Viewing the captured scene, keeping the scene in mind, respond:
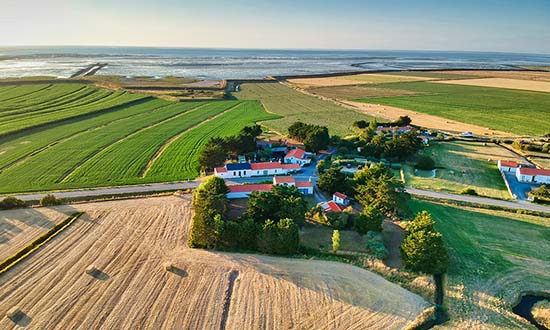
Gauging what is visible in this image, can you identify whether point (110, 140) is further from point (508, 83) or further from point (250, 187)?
point (508, 83)

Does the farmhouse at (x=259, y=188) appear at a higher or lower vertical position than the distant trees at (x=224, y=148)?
lower

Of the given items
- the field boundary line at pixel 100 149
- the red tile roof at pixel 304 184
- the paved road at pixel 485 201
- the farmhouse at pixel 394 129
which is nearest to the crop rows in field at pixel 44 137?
the field boundary line at pixel 100 149

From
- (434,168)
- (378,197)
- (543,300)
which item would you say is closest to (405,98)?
(434,168)

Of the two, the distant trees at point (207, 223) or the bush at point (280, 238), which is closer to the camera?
the bush at point (280, 238)

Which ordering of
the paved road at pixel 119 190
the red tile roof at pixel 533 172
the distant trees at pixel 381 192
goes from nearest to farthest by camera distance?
the distant trees at pixel 381 192
the paved road at pixel 119 190
the red tile roof at pixel 533 172

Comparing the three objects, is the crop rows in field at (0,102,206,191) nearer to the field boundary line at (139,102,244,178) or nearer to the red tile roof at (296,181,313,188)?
the field boundary line at (139,102,244,178)

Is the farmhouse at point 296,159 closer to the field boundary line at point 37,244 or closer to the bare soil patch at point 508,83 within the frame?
the field boundary line at point 37,244

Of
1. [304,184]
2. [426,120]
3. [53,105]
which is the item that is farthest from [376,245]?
[53,105]
